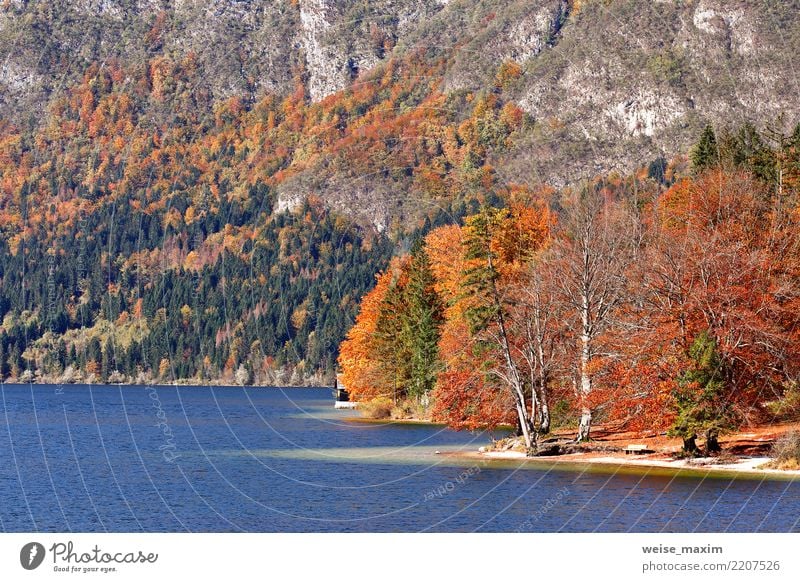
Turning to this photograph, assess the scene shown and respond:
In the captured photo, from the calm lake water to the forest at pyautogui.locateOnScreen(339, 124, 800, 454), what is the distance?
5129 mm

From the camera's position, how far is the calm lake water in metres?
49.6

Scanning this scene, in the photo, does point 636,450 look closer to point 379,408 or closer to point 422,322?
point 422,322

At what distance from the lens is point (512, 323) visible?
7925 centimetres

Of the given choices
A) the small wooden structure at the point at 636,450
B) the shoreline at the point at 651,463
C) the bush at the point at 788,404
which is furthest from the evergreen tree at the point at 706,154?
the shoreline at the point at 651,463

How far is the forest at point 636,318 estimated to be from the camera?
222ft

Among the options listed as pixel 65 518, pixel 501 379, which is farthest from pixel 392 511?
pixel 501 379

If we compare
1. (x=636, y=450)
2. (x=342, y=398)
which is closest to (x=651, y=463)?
(x=636, y=450)

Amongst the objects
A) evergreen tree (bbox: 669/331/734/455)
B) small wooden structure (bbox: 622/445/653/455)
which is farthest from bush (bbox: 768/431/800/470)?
small wooden structure (bbox: 622/445/653/455)

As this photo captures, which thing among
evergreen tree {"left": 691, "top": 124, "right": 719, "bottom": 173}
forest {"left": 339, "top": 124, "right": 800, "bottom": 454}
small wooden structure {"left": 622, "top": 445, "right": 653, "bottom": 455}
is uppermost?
evergreen tree {"left": 691, "top": 124, "right": 719, "bottom": 173}

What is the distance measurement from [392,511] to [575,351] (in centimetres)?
2932

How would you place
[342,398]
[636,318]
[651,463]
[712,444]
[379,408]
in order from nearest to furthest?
[651,463] < [712,444] < [636,318] < [379,408] < [342,398]

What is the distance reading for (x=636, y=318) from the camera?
7425 cm

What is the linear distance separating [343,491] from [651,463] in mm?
17558

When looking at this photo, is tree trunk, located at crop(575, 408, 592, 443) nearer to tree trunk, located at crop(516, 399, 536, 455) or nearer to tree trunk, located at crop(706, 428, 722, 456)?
tree trunk, located at crop(516, 399, 536, 455)
